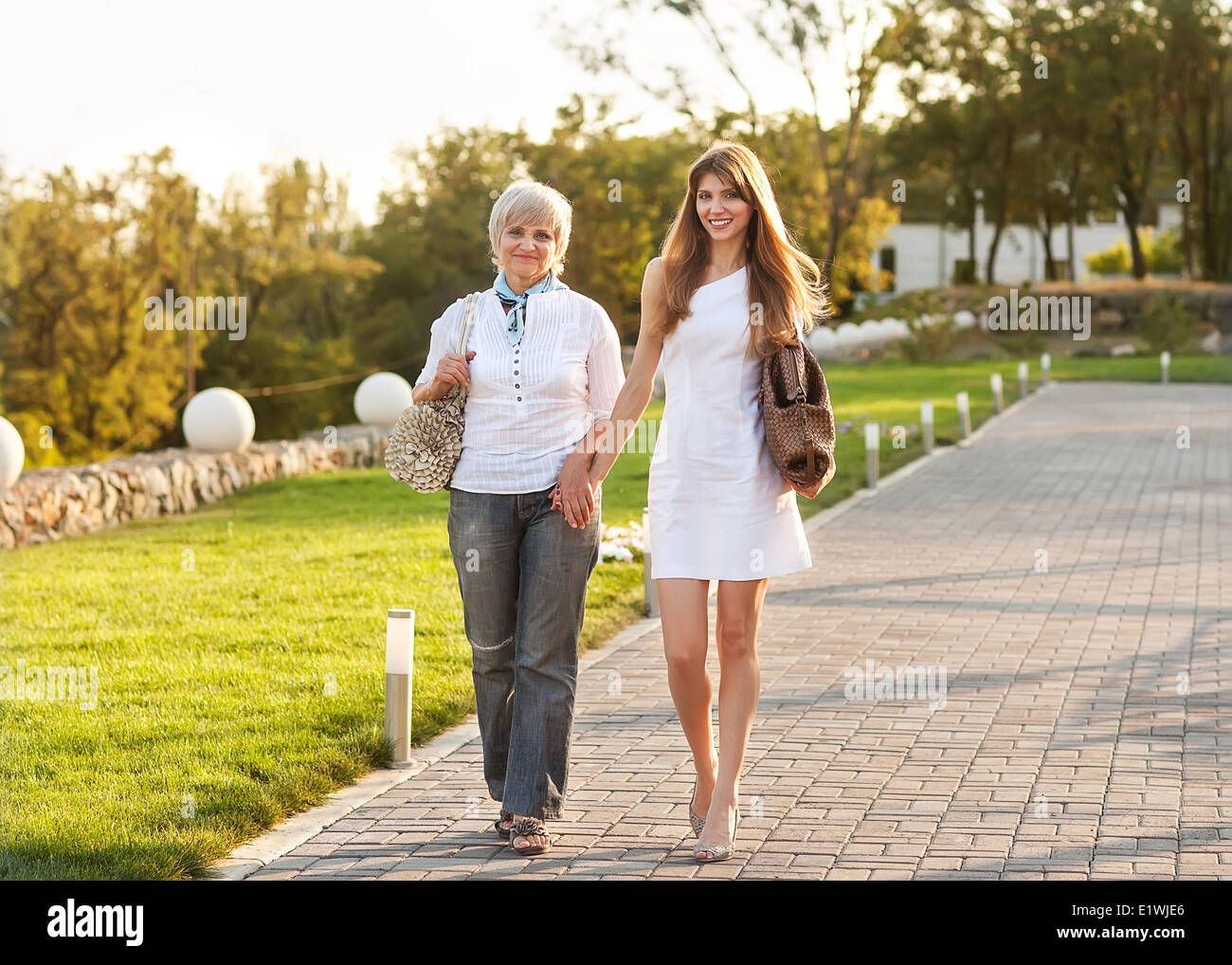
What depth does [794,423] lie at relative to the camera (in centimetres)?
501

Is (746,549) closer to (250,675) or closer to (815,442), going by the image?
(815,442)

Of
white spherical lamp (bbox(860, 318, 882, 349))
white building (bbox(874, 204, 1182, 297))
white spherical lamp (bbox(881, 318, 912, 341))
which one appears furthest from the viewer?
white building (bbox(874, 204, 1182, 297))

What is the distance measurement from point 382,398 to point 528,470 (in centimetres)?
1673

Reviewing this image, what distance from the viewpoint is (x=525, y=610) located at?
5.21 meters

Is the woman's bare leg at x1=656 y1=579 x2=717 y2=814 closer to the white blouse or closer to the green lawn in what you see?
the white blouse

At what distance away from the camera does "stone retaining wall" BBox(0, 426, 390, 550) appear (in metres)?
14.0

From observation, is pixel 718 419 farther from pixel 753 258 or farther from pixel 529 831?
pixel 529 831

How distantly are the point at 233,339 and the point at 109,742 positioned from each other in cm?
4201

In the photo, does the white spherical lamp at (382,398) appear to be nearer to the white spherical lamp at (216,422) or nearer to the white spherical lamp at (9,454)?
the white spherical lamp at (216,422)

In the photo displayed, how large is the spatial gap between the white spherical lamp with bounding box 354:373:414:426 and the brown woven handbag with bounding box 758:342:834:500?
1669 centimetres

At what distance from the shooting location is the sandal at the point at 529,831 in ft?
17.0

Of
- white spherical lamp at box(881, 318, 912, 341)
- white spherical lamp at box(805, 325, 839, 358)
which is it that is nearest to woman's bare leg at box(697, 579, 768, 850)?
white spherical lamp at box(805, 325, 839, 358)

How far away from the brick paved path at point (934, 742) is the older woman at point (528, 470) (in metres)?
0.37

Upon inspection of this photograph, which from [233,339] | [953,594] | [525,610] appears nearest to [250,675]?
[525,610]
